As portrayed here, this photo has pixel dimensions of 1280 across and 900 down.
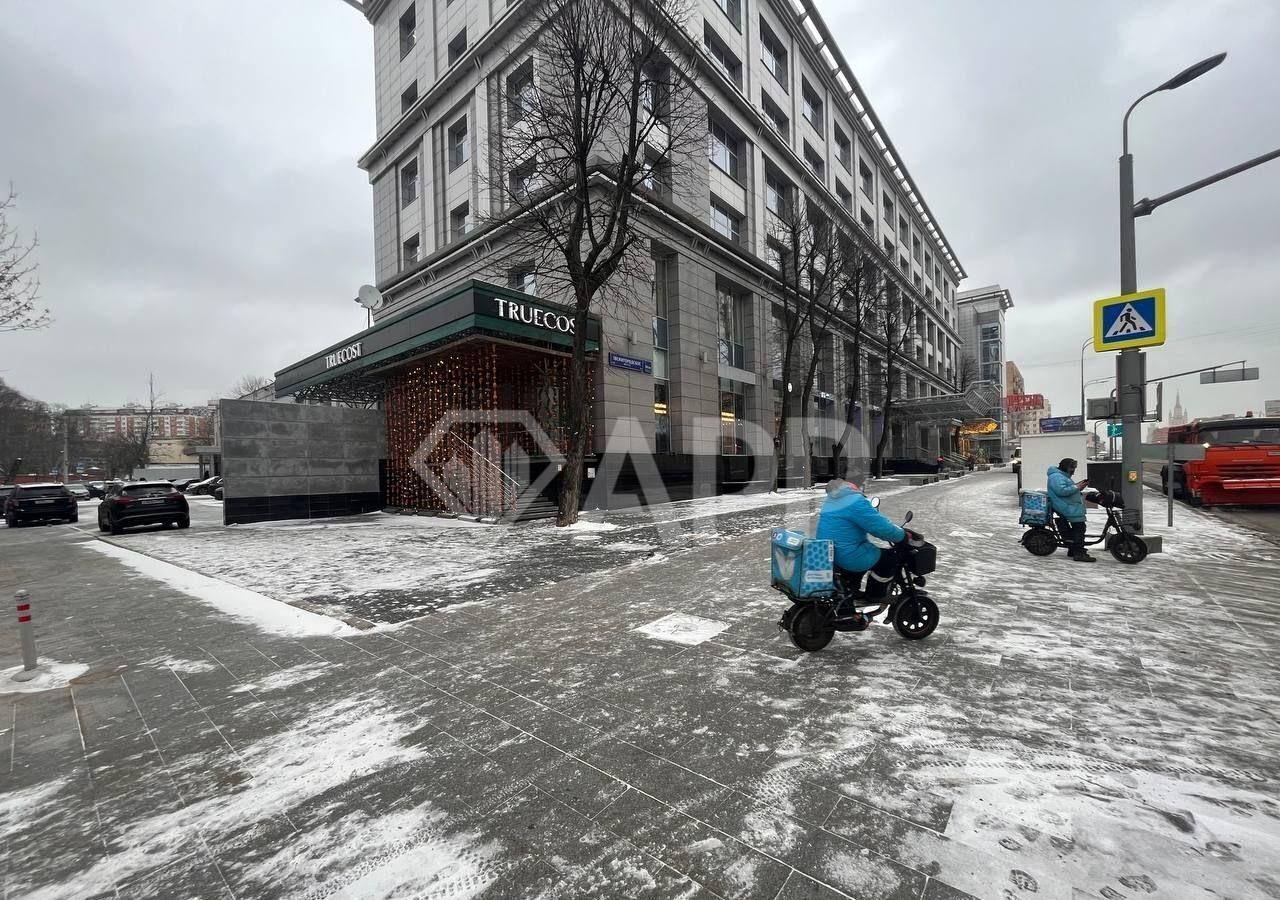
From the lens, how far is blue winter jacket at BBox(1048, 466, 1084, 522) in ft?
26.7

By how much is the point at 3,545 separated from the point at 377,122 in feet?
89.8

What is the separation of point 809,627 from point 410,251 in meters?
30.8

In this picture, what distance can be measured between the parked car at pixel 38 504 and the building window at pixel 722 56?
3237 cm

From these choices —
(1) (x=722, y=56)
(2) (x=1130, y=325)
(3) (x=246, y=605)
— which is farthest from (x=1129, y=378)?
(1) (x=722, y=56)

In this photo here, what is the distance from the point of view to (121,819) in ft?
8.73

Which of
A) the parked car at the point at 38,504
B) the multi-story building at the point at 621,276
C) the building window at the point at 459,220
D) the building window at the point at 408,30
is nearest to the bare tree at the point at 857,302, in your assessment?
the multi-story building at the point at 621,276

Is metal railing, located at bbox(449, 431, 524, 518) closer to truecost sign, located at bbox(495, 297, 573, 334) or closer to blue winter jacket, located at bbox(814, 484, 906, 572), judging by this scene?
truecost sign, located at bbox(495, 297, 573, 334)

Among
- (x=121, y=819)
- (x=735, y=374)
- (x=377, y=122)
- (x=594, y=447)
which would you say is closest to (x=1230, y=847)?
(x=121, y=819)

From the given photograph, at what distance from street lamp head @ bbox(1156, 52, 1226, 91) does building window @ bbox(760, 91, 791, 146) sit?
22.0 meters

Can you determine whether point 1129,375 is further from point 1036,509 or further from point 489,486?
point 489,486

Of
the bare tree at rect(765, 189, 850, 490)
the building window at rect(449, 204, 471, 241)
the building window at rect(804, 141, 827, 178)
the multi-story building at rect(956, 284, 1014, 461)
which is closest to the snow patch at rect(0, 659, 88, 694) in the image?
the building window at rect(449, 204, 471, 241)

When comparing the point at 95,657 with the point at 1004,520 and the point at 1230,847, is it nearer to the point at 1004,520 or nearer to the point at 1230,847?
the point at 1230,847

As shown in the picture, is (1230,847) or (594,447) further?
(594,447)

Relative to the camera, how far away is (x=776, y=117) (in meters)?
30.1
